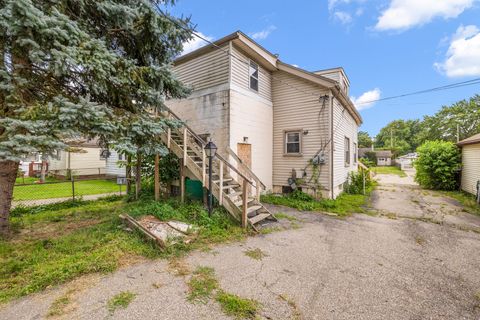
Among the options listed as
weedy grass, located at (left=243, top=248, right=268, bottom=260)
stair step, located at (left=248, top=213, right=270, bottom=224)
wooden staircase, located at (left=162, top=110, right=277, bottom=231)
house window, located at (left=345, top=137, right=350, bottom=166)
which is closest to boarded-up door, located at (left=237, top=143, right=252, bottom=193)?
wooden staircase, located at (left=162, top=110, right=277, bottom=231)

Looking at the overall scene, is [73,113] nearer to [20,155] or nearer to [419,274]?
[20,155]

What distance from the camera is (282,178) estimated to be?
1039 centimetres

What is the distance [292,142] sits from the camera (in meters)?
10.3

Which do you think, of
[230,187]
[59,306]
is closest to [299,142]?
[230,187]

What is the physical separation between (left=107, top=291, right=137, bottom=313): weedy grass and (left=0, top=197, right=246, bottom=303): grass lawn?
86 centimetres

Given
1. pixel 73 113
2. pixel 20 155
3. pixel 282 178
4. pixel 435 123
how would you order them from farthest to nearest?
pixel 435 123 → pixel 282 178 → pixel 73 113 → pixel 20 155

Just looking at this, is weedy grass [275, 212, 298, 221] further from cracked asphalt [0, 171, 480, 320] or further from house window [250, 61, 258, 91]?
house window [250, 61, 258, 91]

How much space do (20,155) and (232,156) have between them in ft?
17.9

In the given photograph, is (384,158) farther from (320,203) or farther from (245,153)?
(245,153)

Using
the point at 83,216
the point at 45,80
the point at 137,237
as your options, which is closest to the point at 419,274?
the point at 137,237

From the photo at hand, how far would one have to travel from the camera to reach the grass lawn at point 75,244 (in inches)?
139

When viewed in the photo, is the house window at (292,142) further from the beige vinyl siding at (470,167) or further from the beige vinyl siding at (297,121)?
the beige vinyl siding at (470,167)

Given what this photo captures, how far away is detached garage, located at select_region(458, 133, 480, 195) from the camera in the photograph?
11459 mm

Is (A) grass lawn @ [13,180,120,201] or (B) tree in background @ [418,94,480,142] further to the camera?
(B) tree in background @ [418,94,480,142]
